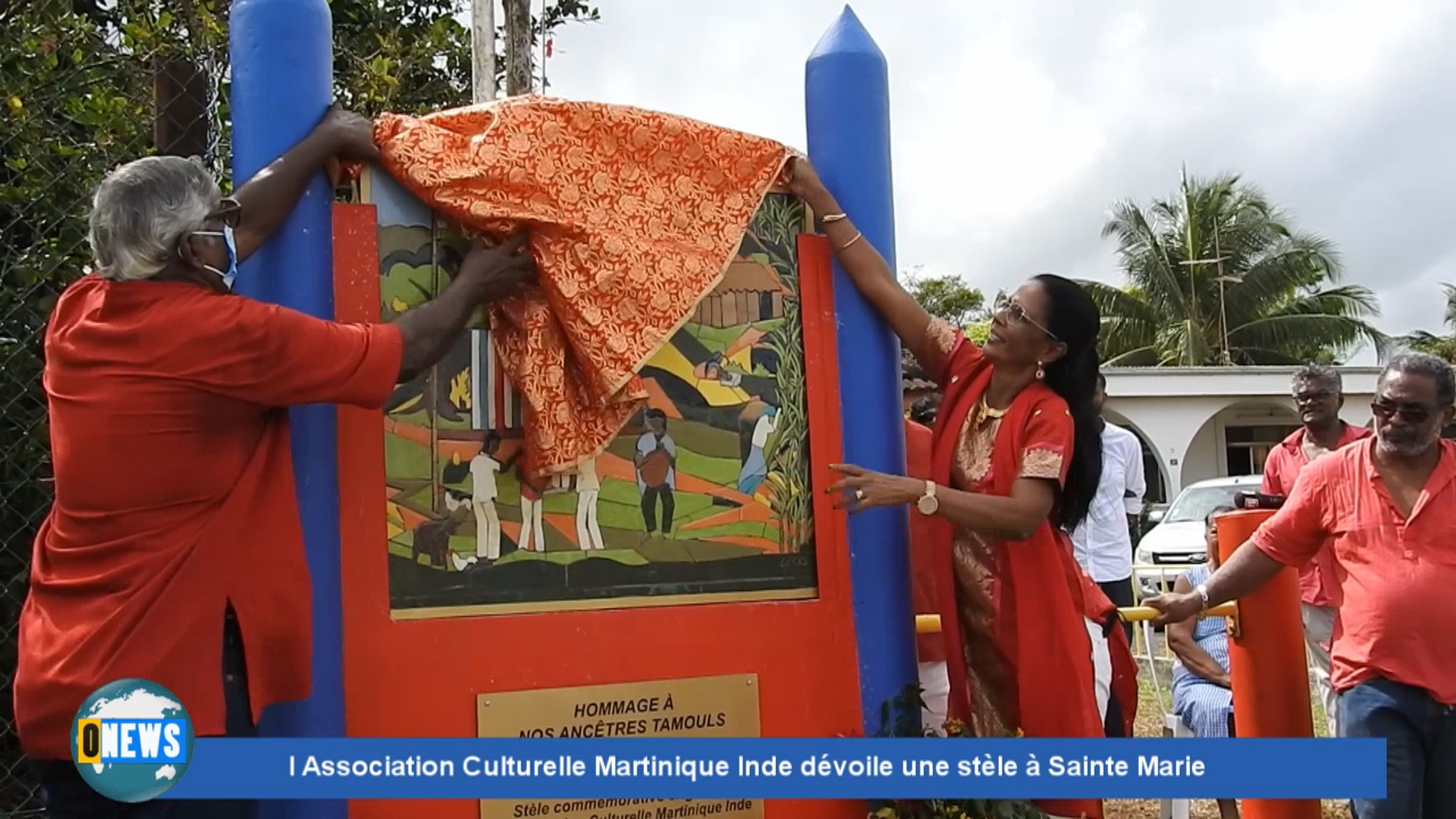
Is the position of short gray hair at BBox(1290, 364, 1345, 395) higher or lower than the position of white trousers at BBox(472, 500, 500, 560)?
higher

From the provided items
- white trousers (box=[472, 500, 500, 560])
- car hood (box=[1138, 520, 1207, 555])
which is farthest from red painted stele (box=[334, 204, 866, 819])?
car hood (box=[1138, 520, 1207, 555])

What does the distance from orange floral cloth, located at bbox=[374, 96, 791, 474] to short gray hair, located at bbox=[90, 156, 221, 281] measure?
61 centimetres

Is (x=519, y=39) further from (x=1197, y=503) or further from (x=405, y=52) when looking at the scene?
(x=1197, y=503)

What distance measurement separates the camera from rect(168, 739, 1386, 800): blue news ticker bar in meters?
2.77

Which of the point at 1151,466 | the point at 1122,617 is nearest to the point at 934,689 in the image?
the point at 1122,617

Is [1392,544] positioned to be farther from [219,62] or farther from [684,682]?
[219,62]

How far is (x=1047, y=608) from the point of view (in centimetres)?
314

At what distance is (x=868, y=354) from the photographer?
337cm

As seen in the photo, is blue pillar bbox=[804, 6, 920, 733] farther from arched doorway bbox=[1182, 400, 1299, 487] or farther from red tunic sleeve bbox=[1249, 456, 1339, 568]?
arched doorway bbox=[1182, 400, 1299, 487]

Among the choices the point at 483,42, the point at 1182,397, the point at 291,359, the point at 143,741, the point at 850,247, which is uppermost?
the point at 483,42

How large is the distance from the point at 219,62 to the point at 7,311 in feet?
4.12

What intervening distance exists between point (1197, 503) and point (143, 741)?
13.0 metres

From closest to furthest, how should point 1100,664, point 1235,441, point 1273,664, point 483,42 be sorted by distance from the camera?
point 1100,664, point 1273,664, point 483,42, point 1235,441

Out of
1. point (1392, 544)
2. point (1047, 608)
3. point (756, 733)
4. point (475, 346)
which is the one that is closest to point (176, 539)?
point (475, 346)
